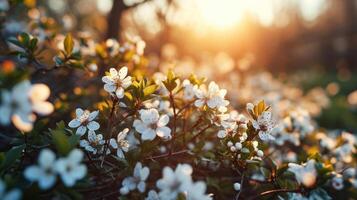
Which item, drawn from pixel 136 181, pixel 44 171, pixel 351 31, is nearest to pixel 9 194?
pixel 44 171

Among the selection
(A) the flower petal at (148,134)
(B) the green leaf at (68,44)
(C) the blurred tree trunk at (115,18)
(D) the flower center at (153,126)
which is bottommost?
(A) the flower petal at (148,134)

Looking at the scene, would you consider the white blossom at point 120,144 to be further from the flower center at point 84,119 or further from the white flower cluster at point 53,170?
the white flower cluster at point 53,170

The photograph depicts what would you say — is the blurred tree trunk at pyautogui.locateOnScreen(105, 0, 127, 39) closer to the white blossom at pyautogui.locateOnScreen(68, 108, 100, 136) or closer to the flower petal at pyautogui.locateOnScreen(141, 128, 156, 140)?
the white blossom at pyautogui.locateOnScreen(68, 108, 100, 136)

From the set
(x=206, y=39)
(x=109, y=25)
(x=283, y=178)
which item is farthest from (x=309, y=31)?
(x=283, y=178)

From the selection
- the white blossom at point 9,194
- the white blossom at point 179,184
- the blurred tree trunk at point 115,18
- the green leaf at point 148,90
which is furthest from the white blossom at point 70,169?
the blurred tree trunk at point 115,18

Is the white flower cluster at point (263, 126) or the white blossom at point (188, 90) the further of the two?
the white blossom at point (188, 90)

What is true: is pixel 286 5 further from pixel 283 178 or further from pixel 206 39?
pixel 283 178
